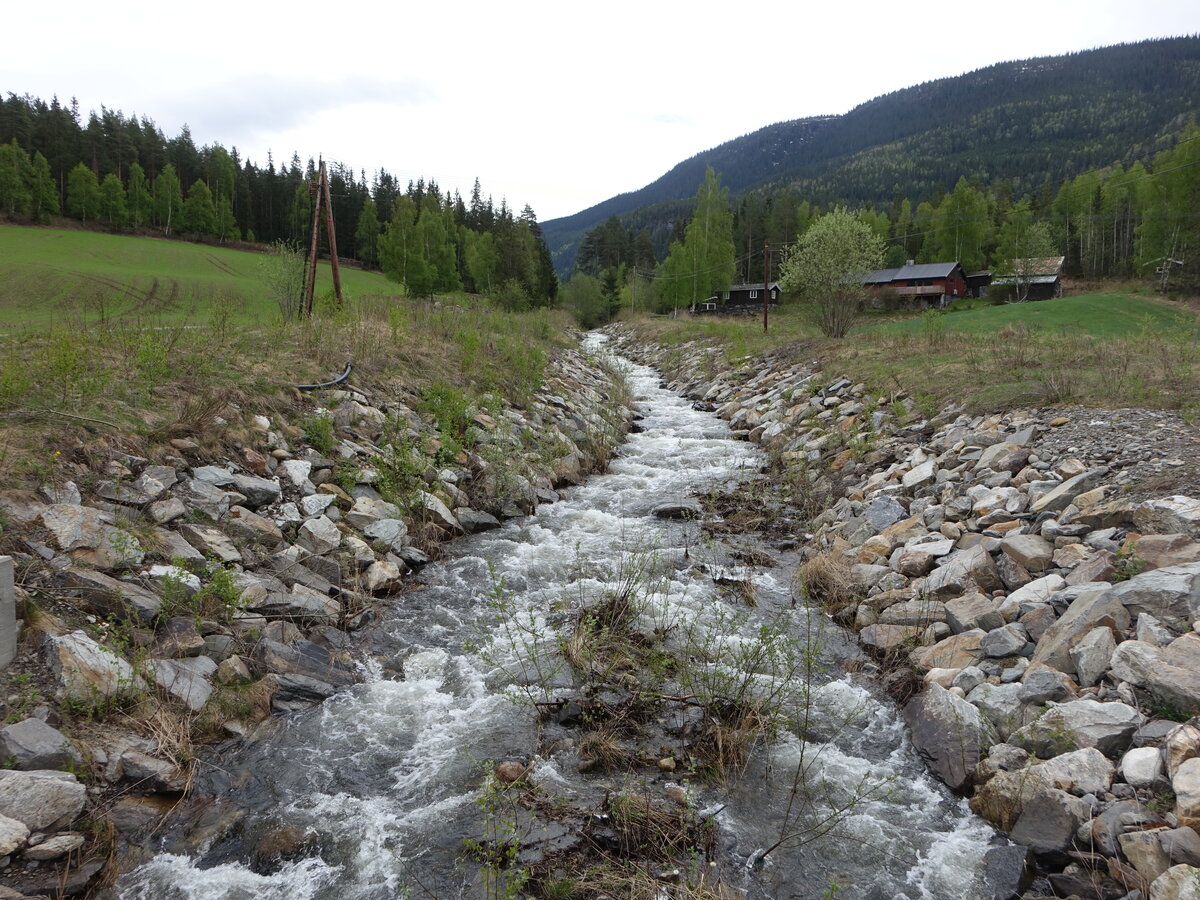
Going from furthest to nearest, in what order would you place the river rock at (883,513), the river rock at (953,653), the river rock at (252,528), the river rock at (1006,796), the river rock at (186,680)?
the river rock at (883,513) < the river rock at (252,528) < the river rock at (953,653) < the river rock at (186,680) < the river rock at (1006,796)

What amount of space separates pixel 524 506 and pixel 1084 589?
7.43 metres

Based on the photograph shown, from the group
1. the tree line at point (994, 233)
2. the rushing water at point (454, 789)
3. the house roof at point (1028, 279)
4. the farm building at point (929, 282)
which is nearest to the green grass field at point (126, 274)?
the rushing water at point (454, 789)

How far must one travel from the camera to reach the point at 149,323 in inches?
414

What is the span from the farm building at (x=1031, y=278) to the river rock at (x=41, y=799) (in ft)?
219

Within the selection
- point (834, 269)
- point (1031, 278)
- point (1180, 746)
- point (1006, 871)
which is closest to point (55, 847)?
point (1006, 871)

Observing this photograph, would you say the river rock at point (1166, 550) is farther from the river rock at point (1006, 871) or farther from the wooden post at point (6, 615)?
the wooden post at point (6, 615)

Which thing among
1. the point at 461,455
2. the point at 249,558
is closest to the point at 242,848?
Result: the point at 249,558

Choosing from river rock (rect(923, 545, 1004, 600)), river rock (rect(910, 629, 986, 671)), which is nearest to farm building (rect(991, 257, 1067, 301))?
river rock (rect(923, 545, 1004, 600))

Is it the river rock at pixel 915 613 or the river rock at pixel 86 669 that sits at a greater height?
the river rock at pixel 86 669

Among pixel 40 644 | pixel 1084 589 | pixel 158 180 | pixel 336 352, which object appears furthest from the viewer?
pixel 158 180

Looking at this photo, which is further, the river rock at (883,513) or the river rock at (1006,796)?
the river rock at (883,513)

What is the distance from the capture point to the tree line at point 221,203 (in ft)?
169

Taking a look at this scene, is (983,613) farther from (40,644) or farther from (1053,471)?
Answer: (40,644)

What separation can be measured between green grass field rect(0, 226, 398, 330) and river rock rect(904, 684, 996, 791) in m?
12.1
